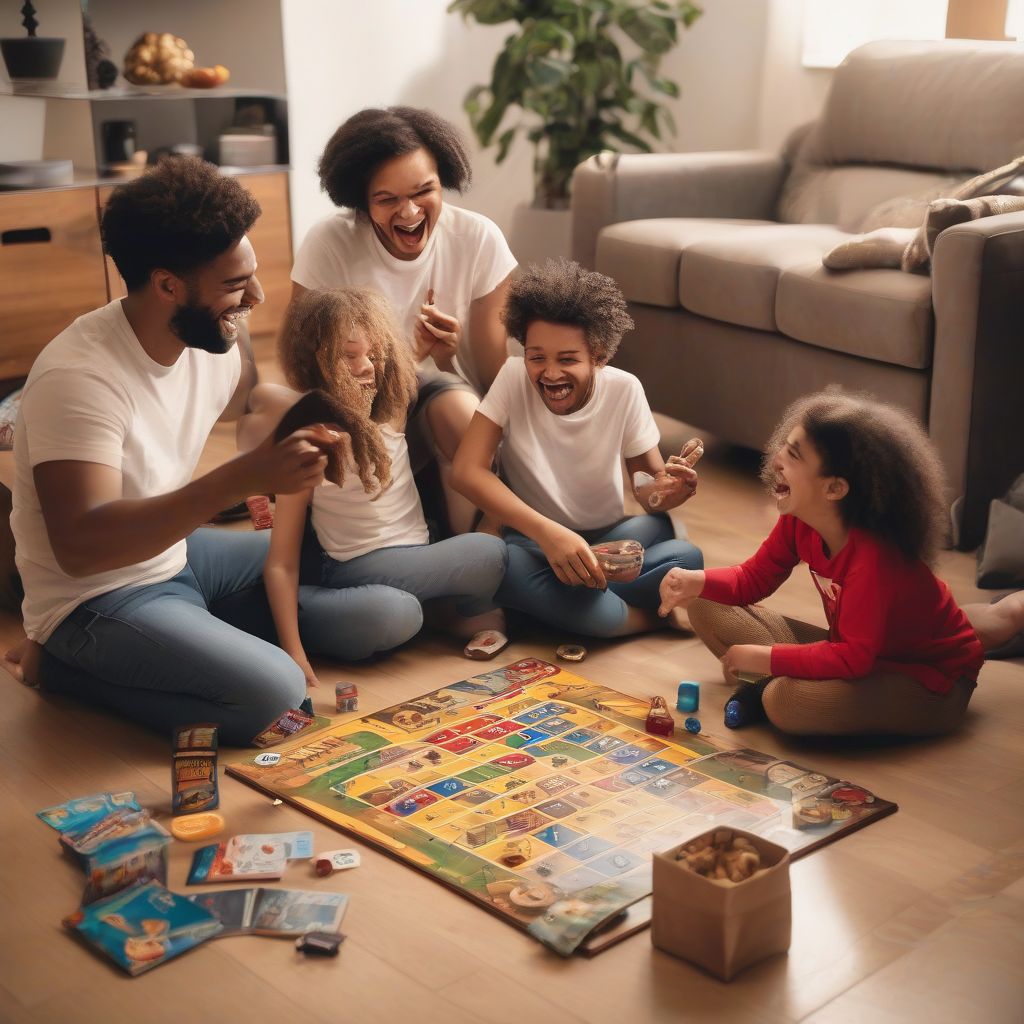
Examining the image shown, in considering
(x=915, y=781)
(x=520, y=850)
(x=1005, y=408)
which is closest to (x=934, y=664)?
(x=915, y=781)

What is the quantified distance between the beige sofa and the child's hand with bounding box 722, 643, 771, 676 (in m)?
0.90

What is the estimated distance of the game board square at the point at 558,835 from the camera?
5.54 feet

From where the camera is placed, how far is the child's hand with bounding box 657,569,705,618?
211cm

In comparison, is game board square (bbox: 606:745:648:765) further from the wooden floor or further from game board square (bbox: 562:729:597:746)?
the wooden floor

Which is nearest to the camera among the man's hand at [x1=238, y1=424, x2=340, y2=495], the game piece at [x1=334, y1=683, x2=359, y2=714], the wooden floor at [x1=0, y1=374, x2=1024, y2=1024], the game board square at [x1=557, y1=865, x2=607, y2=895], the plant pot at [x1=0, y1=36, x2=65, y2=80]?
the wooden floor at [x1=0, y1=374, x2=1024, y2=1024]

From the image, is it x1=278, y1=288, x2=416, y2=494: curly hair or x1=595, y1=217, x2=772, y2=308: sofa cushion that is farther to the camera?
x1=595, y1=217, x2=772, y2=308: sofa cushion

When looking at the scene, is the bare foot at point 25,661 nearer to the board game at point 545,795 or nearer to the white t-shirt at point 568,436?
the board game at point 545,795

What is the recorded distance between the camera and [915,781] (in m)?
1.86

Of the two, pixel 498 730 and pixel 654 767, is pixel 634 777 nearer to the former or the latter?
pixel 654 767

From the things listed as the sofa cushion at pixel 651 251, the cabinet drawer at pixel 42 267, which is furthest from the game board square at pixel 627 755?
the cabinet drawer at pixel 42 267

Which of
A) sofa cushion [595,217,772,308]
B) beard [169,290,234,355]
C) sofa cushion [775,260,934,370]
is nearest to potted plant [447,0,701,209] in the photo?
sofa cushion [595,217,772,308]

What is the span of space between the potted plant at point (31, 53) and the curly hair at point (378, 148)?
1795 mm

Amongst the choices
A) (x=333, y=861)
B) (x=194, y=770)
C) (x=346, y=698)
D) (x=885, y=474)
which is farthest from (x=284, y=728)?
(x=885, y=474)

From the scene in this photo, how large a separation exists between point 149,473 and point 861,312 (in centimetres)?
154
